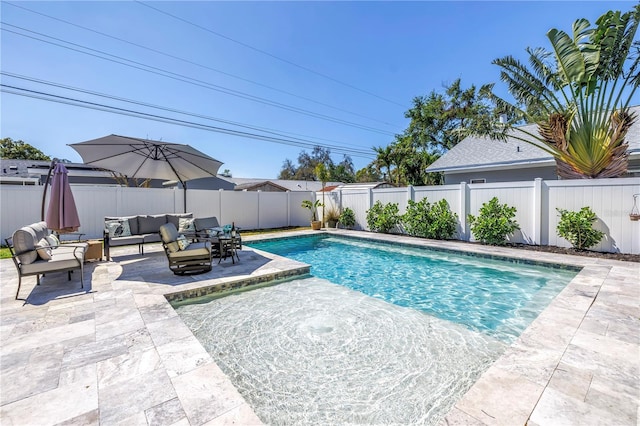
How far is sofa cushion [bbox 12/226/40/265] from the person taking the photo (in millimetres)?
4277

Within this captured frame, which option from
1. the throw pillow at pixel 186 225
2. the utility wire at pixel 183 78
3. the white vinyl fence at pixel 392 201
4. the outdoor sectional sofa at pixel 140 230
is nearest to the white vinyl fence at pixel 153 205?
the white vinyl fence at pixel 392 201

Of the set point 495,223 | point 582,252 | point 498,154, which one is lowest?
point 582,252

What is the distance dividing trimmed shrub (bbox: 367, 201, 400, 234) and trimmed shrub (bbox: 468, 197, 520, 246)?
309 centimetres

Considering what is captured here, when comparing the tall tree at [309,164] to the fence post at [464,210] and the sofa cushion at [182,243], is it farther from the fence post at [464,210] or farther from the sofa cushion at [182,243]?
the sofa cushion at [182,243]

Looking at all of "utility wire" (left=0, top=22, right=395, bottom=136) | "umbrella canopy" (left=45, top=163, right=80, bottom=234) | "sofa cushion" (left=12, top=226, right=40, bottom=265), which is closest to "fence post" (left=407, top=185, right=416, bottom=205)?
"umbrella canopy" (left=45, top=163, right=80, bottom=234)

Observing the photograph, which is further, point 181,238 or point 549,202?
point 549,202

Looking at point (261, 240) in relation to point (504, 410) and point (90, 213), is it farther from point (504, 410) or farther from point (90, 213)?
point (504, 410)

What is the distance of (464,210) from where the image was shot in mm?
9719

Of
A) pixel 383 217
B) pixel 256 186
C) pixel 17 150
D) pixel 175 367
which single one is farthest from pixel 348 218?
pixel 17 150

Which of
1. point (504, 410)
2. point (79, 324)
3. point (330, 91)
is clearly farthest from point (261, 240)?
point (330, 91)

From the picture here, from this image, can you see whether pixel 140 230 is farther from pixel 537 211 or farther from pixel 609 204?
pixel 609 204

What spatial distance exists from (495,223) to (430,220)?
2.17 m

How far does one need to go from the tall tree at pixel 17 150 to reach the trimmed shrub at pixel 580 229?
140 ft

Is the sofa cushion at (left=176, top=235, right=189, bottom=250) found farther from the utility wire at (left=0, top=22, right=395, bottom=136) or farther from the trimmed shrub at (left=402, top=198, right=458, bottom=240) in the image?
the utility wire at (left=0, top=22, right=395, bottom=136)
